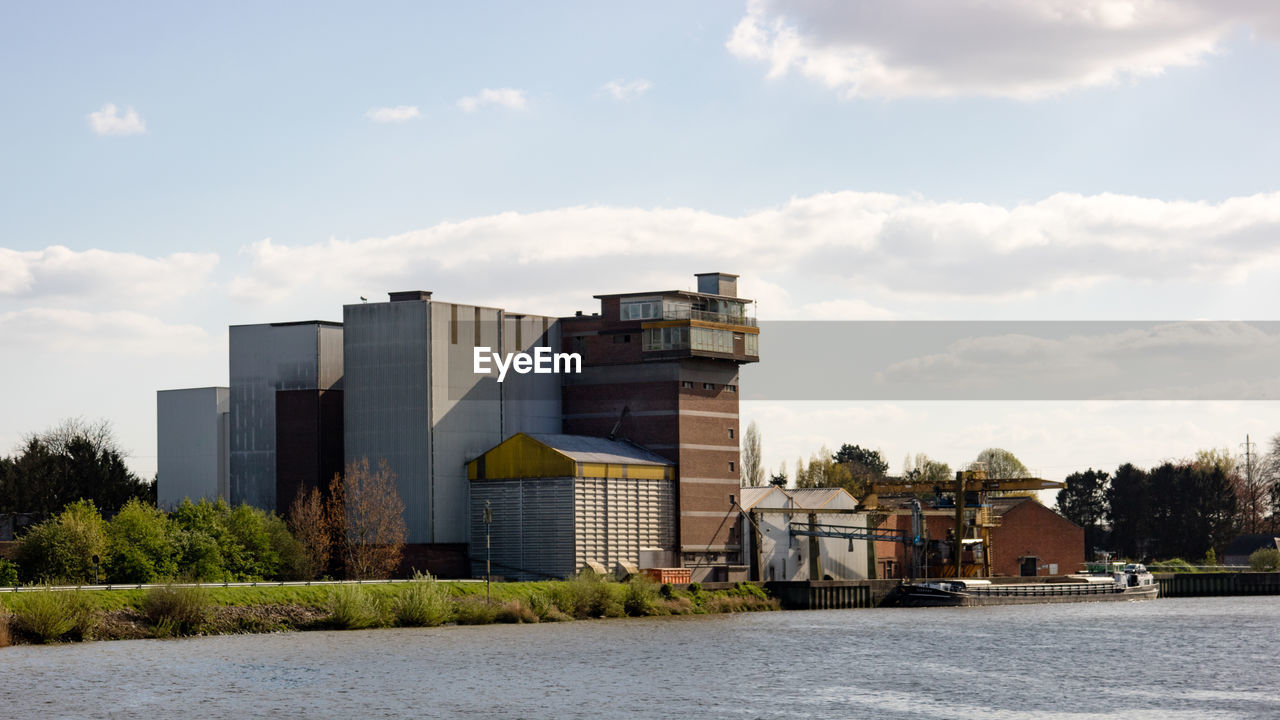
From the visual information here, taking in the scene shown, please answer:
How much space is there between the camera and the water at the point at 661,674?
4819 cm

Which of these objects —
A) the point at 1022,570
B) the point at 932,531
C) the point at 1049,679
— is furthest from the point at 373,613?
the point at 1022,570

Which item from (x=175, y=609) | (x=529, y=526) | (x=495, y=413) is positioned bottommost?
(x=175, y=609)

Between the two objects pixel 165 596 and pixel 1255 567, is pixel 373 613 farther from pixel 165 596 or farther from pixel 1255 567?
pixel 1255 567

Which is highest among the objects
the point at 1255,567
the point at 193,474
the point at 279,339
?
the point at 279,339

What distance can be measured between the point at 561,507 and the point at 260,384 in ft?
72.9

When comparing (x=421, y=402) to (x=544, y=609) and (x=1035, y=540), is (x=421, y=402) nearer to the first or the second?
(x=544, y=609)

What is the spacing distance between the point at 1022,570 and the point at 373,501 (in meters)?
63.8

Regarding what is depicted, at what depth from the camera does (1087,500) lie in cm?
19100

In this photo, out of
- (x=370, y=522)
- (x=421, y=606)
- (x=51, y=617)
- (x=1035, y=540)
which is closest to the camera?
(x=51, y=617)

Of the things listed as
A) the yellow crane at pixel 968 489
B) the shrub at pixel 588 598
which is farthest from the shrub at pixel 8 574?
the yellow crane at pixel 968 489

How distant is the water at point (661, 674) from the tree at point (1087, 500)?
351 feet

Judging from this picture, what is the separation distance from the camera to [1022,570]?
138625 mm

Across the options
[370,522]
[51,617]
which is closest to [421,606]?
[51,617]

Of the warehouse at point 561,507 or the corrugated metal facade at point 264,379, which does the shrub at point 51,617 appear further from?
the corrugated metal facade at point 264,379
